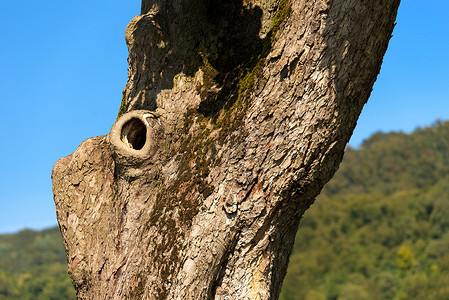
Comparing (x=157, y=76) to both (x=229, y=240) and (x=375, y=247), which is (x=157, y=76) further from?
(x=375, y=247)

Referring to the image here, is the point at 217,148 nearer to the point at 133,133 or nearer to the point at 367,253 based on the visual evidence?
the point at 133,133

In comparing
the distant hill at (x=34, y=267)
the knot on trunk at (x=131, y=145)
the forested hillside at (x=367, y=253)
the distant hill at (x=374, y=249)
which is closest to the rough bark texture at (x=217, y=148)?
the knot on trunk at (x=131, y=145)

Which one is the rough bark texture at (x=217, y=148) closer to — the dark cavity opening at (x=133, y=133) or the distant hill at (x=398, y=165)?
the dark cavity opening at (x=133, y=133)

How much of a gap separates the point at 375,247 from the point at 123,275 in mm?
65588

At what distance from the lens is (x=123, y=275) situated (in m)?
3.36

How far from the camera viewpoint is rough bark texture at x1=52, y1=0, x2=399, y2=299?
298 cm

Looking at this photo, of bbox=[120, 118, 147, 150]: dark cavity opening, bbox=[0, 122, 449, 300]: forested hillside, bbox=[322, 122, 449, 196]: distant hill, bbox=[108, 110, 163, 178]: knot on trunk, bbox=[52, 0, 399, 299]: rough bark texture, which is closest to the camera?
bbox=[52, 0, 399, 299]: rough bark texture

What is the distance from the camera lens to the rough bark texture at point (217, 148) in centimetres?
298

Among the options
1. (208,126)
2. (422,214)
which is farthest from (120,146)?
(422,214)

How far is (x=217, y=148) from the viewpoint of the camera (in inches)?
126

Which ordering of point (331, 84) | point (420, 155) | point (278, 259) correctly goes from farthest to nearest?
1. point (420, 155)
2. point (278, 259)
3. point (331, 84)

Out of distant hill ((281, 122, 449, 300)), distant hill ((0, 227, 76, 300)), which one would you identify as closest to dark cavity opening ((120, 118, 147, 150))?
distant hill ((0, 227, 76, 300))

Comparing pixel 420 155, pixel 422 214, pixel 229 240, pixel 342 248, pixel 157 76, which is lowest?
pixel 229 240

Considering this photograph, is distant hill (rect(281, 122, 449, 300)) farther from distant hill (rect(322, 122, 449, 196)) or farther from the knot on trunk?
the knot on trunk
